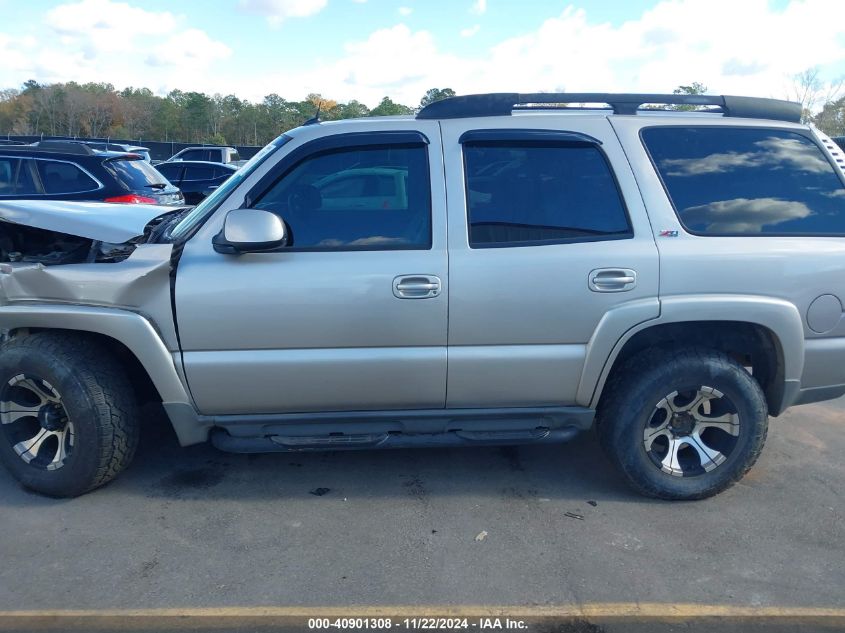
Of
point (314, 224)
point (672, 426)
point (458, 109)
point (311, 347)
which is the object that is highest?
point (458, 109)

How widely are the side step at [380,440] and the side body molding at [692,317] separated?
0.44 m

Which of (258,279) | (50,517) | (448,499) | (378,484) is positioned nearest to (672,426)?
(448,499)

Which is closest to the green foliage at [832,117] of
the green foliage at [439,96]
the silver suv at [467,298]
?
the green foliage at [439,96]

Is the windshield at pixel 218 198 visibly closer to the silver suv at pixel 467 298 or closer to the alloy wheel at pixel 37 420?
the silver suv at pixel 467 298

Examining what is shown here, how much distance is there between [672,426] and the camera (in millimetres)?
3697

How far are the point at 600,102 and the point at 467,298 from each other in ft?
4.46

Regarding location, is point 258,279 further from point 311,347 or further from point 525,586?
point 525,586

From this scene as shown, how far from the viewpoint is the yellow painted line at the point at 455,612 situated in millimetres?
2795

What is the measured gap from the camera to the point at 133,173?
29.1ft

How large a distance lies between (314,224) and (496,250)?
36.3 inches

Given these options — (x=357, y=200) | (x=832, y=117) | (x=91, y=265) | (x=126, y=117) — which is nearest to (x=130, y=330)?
(x=91, y=265)

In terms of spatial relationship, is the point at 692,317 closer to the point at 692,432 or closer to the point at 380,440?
the point at 692,432

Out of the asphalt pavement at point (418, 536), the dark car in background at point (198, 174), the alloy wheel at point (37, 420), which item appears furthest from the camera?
the dark car in background at point (198, 174)

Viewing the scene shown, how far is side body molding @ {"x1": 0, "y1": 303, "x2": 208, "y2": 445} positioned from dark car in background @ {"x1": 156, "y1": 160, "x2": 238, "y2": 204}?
11969 mm
